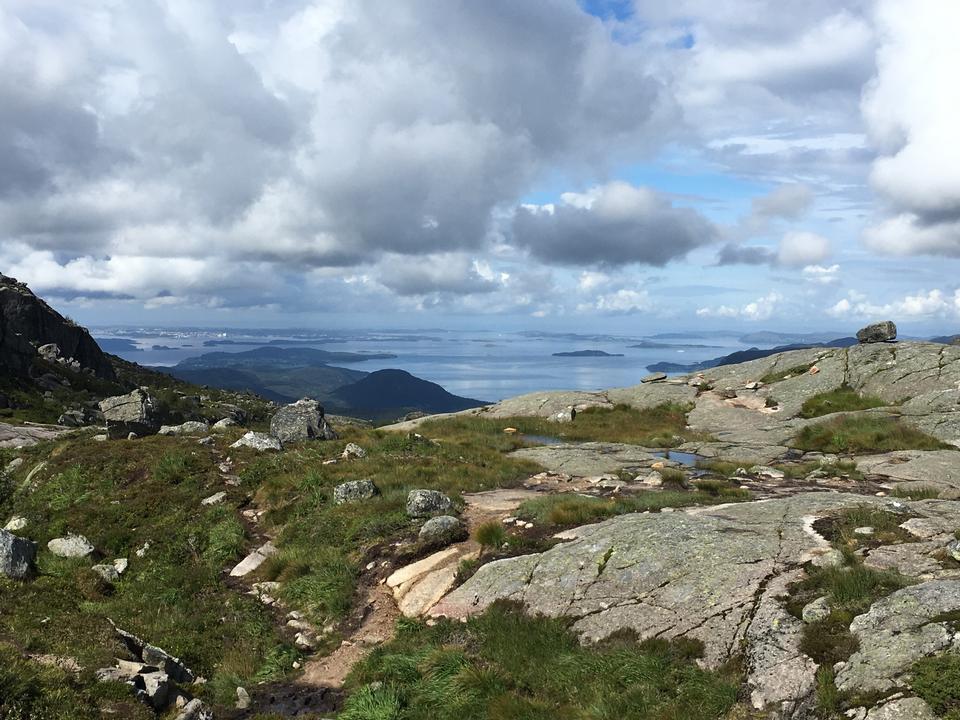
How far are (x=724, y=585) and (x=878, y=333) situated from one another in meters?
47.0

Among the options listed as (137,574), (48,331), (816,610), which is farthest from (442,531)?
(48,331)

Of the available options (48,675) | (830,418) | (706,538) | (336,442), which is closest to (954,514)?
(706,538)

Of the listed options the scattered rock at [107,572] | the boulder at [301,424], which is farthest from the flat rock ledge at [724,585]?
the boulder at [301,424]

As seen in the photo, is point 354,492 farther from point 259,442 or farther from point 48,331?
point 48,331

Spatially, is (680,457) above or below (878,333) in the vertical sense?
below

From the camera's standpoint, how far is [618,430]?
37844mm

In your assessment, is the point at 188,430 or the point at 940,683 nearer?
the point at 940,683

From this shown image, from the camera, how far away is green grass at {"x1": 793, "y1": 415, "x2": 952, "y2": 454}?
91.8 ft

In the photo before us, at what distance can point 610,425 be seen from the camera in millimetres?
38938

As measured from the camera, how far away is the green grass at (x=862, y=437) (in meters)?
28.0

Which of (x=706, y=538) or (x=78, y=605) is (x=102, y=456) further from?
(x=706, y=538)

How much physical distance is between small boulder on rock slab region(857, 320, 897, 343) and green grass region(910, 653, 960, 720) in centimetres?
4747

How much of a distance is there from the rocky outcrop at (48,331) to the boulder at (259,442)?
308 ft

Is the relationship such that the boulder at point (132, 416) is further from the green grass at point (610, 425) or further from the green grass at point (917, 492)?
the green grass at point (917, 492)
